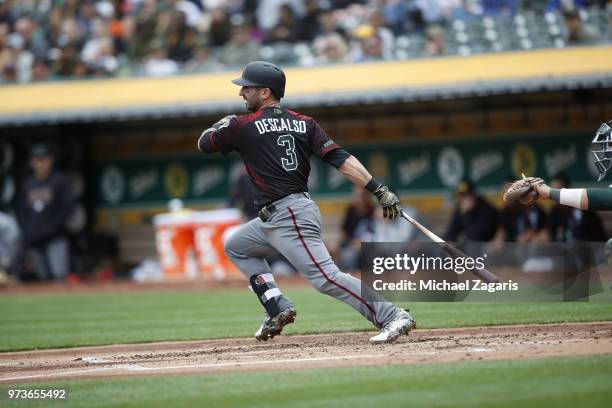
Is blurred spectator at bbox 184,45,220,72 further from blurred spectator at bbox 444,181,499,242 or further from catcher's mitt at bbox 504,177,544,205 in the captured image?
catcher's mitt at bbox 504,177,544,205

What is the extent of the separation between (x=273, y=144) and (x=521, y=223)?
7938 millimetres

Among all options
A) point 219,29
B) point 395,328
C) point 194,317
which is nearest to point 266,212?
point 395,328

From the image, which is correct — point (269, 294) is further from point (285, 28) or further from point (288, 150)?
point (285, 28)

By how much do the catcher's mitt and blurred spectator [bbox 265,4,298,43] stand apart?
1002 cm

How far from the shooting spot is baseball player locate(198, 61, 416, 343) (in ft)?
22.7

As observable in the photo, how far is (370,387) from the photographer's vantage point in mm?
5285

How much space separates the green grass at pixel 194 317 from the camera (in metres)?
8.64

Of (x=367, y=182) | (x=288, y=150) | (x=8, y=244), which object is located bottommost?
(x=8, y=244)

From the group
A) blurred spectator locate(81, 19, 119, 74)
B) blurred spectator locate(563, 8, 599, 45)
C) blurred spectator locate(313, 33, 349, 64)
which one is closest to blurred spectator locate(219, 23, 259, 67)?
blurred spectator locate(313, 33, 349, 64)

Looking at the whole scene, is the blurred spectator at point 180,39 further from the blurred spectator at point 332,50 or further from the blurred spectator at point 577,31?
the blurred spectator at point 577,31

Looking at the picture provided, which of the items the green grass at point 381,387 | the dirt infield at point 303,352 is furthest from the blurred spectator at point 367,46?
the green grass at point 381,387

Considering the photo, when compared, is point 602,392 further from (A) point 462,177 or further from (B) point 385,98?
(A) point 462,177

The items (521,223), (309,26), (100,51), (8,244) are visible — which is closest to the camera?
(521,223)

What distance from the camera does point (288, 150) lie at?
7008 mm
